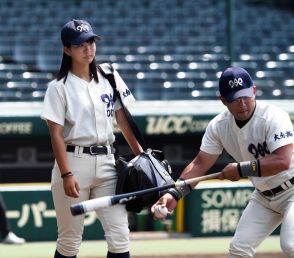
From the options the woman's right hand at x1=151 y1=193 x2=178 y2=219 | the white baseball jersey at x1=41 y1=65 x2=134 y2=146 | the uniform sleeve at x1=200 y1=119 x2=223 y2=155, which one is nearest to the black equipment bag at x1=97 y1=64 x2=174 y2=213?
the woman's right hand at x1=151 y1=193 x2=178 y2=219

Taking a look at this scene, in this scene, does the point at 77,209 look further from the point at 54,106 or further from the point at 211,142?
the point at 211,142

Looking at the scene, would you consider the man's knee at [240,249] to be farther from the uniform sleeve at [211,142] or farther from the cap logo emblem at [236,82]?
the cap logo emblem at [236,82]

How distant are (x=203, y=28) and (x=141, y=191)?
11.0 m

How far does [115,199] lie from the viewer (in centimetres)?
505

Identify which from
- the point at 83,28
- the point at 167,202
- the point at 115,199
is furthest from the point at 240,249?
the point at 83,28

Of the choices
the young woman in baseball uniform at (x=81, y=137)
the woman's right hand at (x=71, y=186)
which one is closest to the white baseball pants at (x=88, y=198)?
the young woman in baseball uniform at (x=81, y=137)

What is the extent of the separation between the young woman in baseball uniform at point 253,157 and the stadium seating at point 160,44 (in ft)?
24.0

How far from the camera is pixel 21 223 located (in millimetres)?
9711

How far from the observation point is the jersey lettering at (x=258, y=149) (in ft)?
17.3

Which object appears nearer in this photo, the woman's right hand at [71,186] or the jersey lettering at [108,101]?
the woman's right hand at [71,186]

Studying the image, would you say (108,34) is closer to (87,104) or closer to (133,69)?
(133,69)

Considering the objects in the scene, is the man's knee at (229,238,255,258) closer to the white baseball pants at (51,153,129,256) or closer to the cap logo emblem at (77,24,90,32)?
the white baseball pants at (51,153,129,256)

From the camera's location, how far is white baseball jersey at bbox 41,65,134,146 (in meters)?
5.21

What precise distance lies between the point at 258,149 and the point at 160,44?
10.2 m
